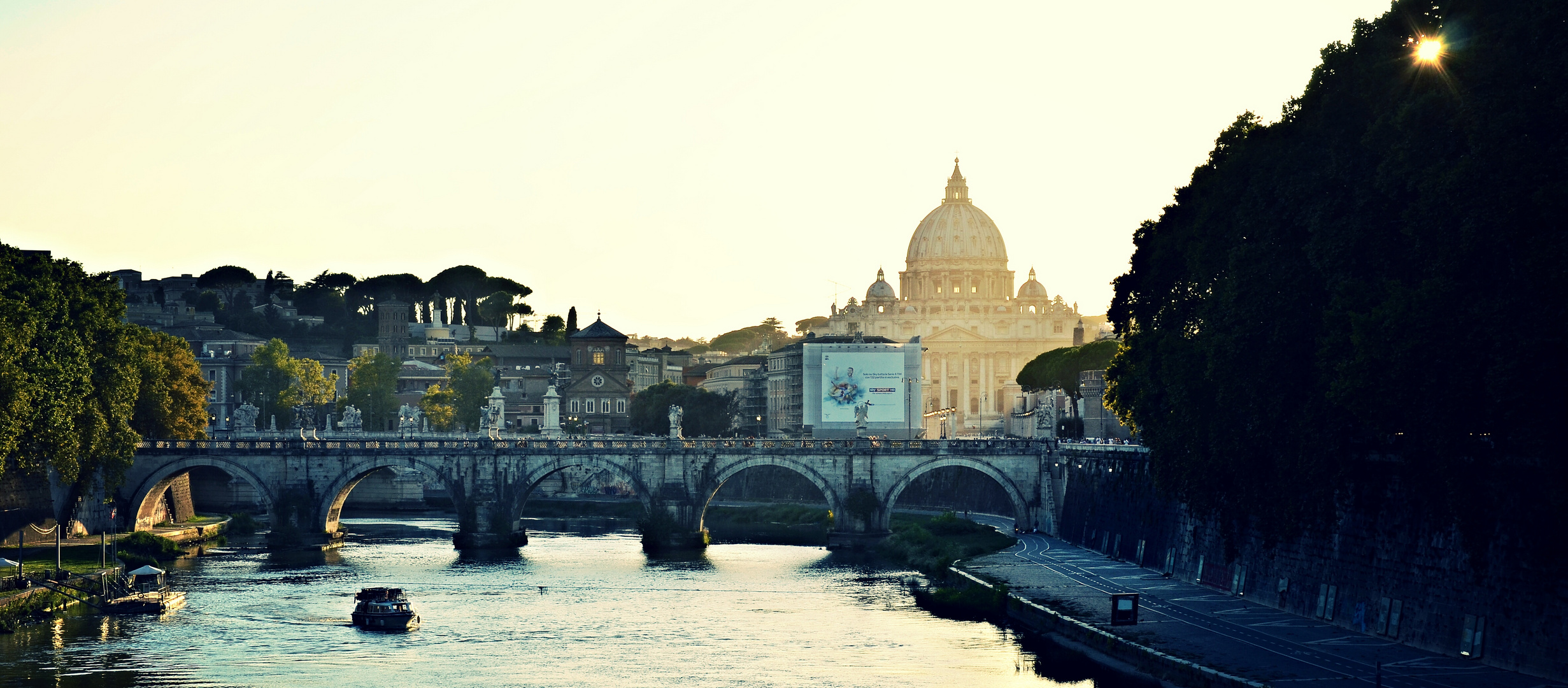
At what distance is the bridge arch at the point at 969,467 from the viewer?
309 ft

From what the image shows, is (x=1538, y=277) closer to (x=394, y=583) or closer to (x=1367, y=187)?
(x=1367, y=187)

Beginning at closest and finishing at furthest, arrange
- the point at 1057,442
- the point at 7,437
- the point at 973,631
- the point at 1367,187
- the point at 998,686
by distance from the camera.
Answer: the point at 1367,187, the point at 998,686, the point at 973,631, the point at 7,437, the point at 1057,442

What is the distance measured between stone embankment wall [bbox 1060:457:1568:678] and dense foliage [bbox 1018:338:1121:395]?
45.7 m

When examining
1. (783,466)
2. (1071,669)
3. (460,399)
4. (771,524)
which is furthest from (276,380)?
(1071,669)

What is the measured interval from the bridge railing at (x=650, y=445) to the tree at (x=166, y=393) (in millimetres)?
Result: 2341

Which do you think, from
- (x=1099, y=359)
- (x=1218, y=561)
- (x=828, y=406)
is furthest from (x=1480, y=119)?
(x=828, y=406)

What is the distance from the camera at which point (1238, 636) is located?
50.3 meters

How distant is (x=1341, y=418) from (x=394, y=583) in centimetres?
4142

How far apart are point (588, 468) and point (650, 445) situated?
136 inches

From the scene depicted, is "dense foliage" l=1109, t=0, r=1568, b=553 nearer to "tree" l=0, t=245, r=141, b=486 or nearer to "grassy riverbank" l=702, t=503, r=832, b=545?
"grassy riverbank" l=702, t=503, r=832, b=545

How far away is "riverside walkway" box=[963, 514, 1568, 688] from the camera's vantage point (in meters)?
42.3

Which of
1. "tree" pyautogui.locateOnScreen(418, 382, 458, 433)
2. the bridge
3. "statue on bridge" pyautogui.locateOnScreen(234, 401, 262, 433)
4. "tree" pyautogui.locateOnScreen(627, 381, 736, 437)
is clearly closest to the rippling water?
the bridge

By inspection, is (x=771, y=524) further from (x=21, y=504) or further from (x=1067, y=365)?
(x=21, y=504)

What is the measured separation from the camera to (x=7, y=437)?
224 ft
